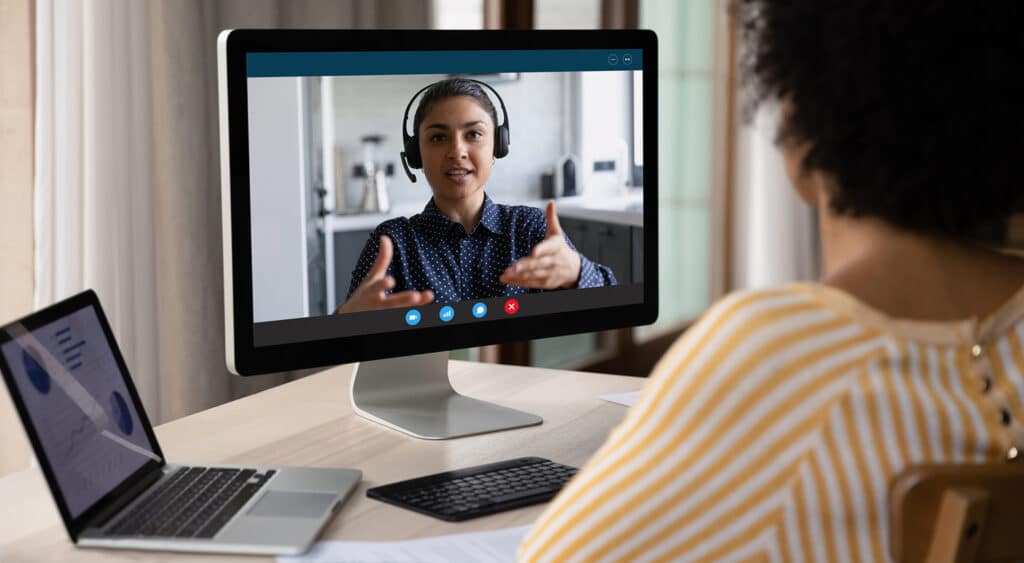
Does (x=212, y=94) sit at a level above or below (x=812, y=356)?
above

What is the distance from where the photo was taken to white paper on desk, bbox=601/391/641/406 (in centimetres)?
163

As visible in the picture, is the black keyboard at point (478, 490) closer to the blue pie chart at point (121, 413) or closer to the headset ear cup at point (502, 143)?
the blue pie chart at point (121, 413)

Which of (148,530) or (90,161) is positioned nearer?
(148,530)

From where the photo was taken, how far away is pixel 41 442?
1.05 m

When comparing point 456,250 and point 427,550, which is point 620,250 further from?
point 427,550

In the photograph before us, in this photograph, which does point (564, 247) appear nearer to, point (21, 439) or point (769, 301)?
point (769, 301)

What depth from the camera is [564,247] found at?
154 centimetres

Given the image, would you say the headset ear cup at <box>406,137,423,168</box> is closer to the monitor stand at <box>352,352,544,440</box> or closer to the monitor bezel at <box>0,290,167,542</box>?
the monitor stand at <box>352,352,544,440</box>

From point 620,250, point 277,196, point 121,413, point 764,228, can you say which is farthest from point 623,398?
point 764,228

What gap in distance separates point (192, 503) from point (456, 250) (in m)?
0.46

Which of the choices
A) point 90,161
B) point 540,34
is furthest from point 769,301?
point 90,161

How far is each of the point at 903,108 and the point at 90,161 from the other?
1.58 metres

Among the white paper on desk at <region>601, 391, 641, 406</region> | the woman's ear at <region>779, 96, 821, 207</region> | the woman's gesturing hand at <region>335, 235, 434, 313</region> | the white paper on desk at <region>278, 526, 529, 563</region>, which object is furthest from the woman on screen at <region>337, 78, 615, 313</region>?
the woman's ear at <region>779, 96, 821, 207</region>

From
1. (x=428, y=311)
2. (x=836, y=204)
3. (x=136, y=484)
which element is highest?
(x=836, y=204)
